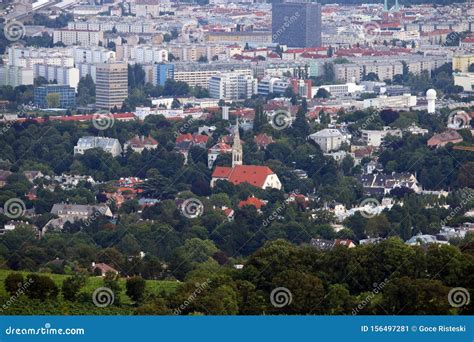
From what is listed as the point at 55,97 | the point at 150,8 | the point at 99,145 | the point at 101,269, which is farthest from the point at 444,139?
the point at 150,8

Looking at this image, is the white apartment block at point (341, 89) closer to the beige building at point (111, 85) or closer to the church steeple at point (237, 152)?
the beige building at point (111, 85)

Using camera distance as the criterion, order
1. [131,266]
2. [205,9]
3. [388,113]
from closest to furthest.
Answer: [131,266] < [388,113] < [205,9]

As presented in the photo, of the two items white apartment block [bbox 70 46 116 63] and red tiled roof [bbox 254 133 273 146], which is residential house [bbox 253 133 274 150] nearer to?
red tiled roof [bbox 254 133 273 146]

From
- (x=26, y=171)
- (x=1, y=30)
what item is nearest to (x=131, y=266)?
(x=26, y=171)

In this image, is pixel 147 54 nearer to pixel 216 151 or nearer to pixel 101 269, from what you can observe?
pixel 216 151

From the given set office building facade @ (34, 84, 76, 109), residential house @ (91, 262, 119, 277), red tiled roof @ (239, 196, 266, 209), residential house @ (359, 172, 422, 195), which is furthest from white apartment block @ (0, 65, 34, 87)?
residential house @ (91, 262, 119, 277)

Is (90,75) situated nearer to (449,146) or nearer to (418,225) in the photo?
(449,146)
